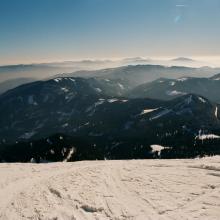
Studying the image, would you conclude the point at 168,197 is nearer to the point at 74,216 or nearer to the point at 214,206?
the point at 214,206

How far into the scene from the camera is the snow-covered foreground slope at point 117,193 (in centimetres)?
2694

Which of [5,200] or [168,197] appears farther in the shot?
[5,200]

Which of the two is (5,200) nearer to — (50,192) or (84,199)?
(50,192)

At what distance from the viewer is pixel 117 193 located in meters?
31.4

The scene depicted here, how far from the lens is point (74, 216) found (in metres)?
27.2

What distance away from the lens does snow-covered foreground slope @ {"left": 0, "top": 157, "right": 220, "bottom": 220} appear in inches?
1061

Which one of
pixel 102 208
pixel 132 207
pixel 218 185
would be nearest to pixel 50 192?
pixel 102 208

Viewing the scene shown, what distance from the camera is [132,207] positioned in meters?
27.8

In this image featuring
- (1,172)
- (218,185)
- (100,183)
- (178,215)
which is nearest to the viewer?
(178,215)

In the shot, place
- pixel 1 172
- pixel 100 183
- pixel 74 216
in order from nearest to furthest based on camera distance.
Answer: pixel 74 216 < pixel 100 183 < pixel 1 172

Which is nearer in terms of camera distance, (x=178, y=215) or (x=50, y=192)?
(x=178, y=215)

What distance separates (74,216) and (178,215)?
28.7ft

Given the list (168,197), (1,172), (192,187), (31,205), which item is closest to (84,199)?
(31,205)

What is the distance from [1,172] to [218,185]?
31.1 meters
